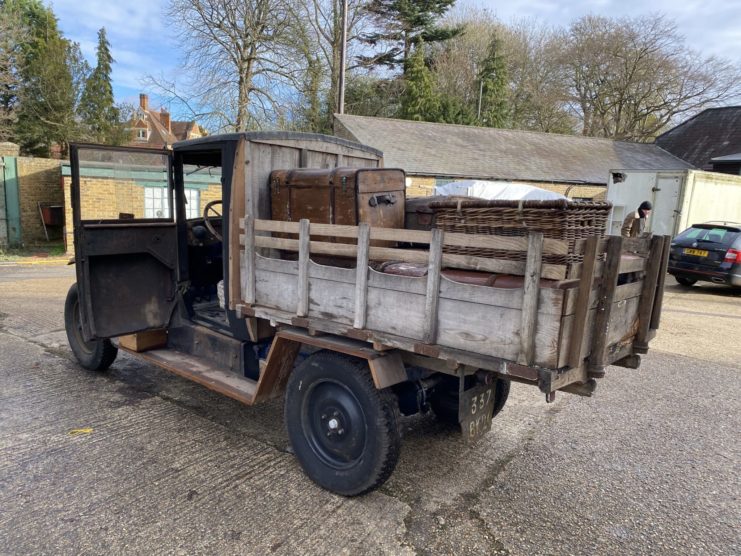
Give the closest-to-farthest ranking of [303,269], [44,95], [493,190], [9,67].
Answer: [303,269]
[493,190]
[9,67]
[44,95]

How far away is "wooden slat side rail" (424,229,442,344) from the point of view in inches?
102

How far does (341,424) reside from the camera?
10.1 ft

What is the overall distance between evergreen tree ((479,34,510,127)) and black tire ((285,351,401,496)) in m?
30.5

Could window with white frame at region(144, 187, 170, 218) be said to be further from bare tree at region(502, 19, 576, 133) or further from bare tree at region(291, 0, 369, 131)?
bare tree at region(502, 19, 576, 133)

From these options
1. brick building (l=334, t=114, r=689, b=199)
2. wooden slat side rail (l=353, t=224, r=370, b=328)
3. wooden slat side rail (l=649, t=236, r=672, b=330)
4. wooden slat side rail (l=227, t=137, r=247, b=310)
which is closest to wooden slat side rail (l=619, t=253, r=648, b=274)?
wooden slat side rail (l=649, t=236, r=672, b=330)

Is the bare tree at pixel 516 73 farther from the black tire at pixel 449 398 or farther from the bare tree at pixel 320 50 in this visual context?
the black tire at pixel 449 398

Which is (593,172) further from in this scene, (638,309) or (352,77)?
(638,309)

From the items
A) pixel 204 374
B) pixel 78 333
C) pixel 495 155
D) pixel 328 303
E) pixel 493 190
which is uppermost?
pixel 495 155

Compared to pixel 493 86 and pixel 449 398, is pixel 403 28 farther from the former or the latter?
pixel 449 398

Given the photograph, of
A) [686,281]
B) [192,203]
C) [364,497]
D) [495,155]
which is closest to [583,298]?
[364,497]

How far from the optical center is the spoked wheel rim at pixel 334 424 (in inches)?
117

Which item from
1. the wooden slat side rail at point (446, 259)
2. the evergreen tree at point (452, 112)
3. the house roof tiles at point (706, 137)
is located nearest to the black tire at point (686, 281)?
the wooden slat side rail at point (446, 259)

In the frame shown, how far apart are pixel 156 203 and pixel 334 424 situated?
274cm

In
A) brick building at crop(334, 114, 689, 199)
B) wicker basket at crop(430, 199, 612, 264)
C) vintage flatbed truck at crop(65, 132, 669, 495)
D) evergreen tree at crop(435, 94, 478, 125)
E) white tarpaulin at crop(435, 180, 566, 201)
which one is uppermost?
evergreen tree at crop(435, 94, 478, 125)
